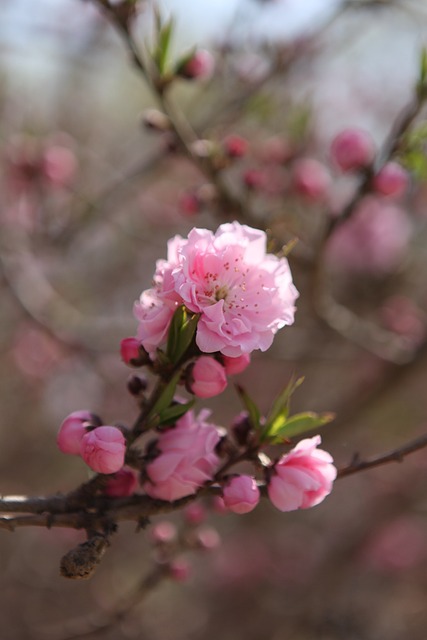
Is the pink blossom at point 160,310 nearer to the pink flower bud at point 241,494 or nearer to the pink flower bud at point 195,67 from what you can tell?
the pink flower bud at point 241,494

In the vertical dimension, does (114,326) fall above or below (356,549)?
above

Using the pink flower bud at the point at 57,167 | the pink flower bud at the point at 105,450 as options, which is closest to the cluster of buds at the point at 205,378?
the pink flower bud at the point at 105,450

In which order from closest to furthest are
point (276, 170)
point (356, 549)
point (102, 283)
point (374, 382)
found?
point (276, 170), point (374, 382), point (356, 549), point (102, 283)

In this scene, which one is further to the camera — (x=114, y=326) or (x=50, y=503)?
(x=114, y=326)

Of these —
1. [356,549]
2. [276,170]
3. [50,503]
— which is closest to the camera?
[50,503]

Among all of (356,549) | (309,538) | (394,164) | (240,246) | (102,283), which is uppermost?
(240,246)

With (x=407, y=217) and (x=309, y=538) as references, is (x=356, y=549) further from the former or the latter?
(x=407, y=217)

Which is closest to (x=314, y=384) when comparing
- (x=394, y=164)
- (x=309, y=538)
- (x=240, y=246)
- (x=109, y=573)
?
(x=309, y=538)
